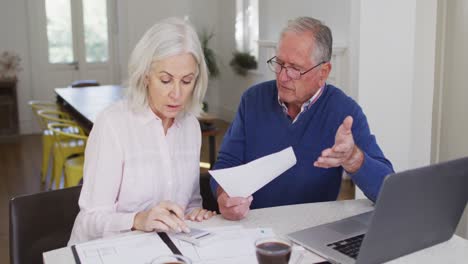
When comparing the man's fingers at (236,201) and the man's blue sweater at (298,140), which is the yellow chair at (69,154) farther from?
the man's fingers at (236,201)

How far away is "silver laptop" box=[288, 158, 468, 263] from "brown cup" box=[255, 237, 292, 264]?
0.66 ft

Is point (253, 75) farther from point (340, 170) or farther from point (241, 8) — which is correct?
point (340, 170)

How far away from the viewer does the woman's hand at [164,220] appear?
5.09ft

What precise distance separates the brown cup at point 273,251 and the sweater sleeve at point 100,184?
67 centimetres

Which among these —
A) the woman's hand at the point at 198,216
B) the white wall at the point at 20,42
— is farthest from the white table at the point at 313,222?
the white wall at the point at 20,42

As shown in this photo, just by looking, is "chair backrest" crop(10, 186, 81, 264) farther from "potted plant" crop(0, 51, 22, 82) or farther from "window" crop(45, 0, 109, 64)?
"window" crop(45, 0, 109, 64)

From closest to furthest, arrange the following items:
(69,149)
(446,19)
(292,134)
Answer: (292,134)
(446,19)
(69,149)

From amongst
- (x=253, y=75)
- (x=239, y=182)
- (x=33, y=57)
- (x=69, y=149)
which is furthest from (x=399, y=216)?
(x=33, y=57)

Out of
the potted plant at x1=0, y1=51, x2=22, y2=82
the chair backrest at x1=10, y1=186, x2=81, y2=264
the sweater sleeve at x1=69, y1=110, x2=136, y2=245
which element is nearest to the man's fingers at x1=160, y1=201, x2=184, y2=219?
the sweater sleeve at x1=69, y1=110, x2=136, y2=245

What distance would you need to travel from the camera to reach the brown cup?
3.88 feet

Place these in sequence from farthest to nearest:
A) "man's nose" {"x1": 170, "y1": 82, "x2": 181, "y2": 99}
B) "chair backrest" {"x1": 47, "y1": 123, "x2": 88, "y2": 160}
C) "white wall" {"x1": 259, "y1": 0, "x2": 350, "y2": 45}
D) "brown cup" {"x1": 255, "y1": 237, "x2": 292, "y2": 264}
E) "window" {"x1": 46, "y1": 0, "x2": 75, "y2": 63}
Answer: "window" {"x1": 46, "y1": 0, "x2": 75, "y2": 63} → "white wall" {"x1": 259, "y1": 0, "x2": 350, "y2": 45} → "chair backrest" {"x1": 47, "y1": 123, "x2": 88, "y2": 160} → "man's nose" {"x1": 170, "y1": 82, "x2": 181, "y2": 99} → "brown cup" {"x1": 255, "y1": 237, "x2": 292, "y2": 264}

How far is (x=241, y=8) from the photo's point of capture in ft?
25.6

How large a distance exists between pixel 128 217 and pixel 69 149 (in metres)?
2.77

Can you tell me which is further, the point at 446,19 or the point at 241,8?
the point at 241,8
